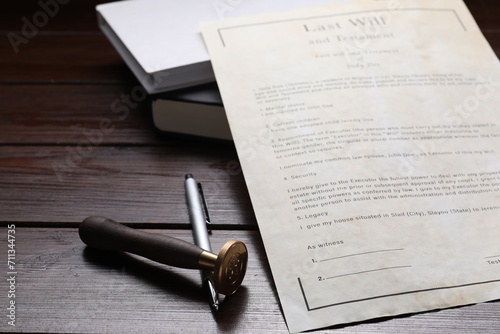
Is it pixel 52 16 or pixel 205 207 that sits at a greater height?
pixel 52 16

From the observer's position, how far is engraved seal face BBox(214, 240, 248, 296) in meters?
0.55

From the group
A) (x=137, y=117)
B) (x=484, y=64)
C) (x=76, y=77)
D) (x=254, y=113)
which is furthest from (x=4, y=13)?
(x=484, y=64)

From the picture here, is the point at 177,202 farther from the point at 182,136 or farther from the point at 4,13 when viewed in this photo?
the point at 4,13

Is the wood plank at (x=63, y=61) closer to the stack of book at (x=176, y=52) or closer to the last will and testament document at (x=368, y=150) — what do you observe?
the stack of book at (x=176, y=52)

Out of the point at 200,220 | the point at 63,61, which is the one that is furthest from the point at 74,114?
the point at 200,220

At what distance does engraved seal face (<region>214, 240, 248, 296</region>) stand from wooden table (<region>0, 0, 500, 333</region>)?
15 mm

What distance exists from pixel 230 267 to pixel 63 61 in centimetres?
46

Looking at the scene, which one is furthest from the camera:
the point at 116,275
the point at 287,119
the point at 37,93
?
the point at 37,93

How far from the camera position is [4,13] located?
101 centimetres

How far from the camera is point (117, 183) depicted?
2.30 feet

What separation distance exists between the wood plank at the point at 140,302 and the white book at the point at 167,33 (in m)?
0.22

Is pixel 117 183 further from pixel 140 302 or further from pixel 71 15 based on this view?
pixel 71 15

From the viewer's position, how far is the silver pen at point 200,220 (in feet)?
1.87

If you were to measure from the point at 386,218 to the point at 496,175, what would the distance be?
0.13 m
